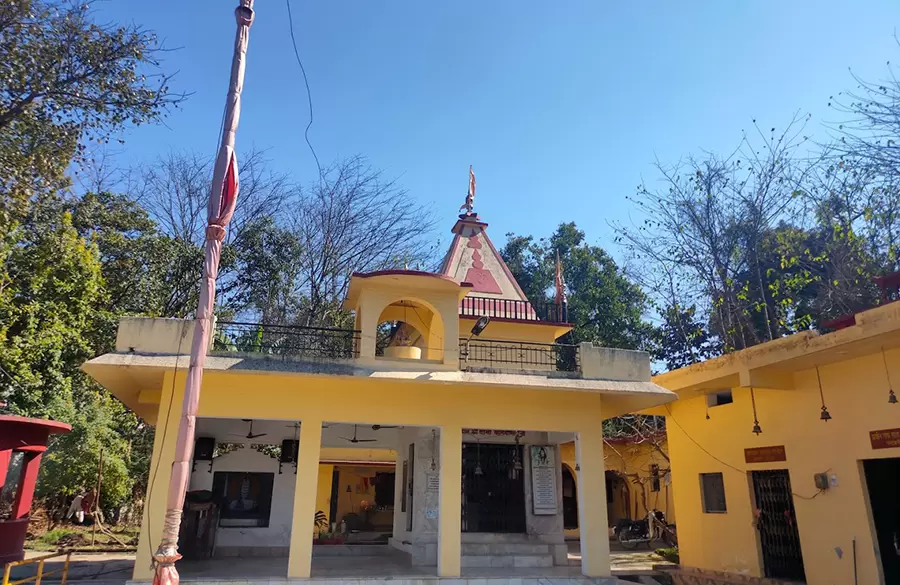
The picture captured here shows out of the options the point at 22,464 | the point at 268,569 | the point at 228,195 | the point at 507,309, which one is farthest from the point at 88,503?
the point at 228,195

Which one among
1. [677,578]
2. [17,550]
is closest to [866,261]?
[677,578]

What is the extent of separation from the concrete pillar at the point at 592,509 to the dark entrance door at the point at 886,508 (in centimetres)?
399

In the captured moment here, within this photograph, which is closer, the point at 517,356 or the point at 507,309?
the point at 517,356

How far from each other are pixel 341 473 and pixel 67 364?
9.30 metres

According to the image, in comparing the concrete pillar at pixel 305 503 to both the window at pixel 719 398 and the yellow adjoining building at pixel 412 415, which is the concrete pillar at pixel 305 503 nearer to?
the yellow adjoining building at pixel 412 415

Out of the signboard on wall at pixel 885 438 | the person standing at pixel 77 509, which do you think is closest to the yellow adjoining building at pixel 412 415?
the signboard on wall at pixel 885 438

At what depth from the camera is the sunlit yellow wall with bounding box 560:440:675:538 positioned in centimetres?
2019

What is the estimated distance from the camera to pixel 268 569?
10.5 m

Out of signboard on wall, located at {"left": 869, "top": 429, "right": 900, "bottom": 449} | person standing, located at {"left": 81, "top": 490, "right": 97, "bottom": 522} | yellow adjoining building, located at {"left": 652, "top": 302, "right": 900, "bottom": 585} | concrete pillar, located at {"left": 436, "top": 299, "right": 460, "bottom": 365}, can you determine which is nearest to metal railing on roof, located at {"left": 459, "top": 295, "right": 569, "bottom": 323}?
concrete pillar, located at {"left": 436, "top": 299, "right": 460, "bottom": 365}

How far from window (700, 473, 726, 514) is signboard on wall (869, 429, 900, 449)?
341 centimetres

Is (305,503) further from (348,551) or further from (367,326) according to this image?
(348,551)

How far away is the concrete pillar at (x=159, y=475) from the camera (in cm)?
833

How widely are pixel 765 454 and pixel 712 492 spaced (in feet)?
5.96

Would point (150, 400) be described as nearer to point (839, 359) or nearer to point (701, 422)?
point (701, 422)
